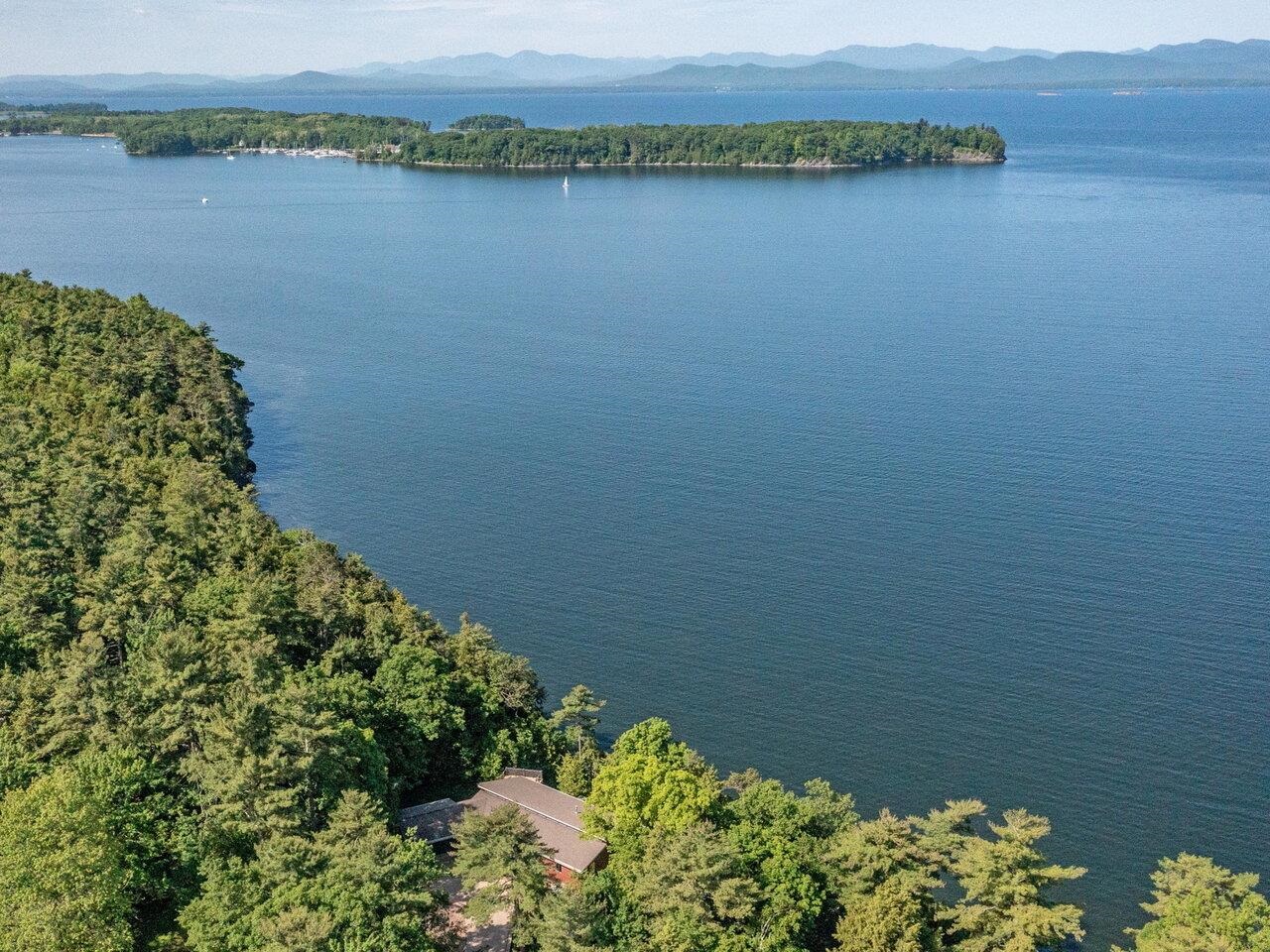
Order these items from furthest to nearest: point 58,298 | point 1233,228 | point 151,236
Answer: point 151,236 < point 1233,228 < point 58,298

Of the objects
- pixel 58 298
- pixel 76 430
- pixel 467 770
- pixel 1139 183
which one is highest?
pixel 1139 183

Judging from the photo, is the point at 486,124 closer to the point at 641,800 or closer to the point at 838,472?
the point at 838,472

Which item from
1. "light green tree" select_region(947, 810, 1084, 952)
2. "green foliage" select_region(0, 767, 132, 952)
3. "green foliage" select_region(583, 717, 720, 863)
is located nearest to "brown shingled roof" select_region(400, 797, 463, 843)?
"green foliage" select_region(583, 717, 720, 863)

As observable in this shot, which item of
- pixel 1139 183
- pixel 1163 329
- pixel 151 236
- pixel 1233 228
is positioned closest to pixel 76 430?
pixel 1163 329

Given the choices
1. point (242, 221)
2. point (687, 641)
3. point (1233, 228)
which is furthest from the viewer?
point (242, 221)

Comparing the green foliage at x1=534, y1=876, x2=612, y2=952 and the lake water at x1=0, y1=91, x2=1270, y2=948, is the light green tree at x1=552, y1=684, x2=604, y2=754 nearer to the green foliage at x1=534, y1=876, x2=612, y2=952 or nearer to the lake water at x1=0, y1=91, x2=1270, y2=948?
the lake water at x1=0, y1=91, x2=1270, y2=948

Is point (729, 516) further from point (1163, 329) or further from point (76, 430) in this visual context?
point (1163, 329)

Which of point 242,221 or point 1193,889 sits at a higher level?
point 242,221
